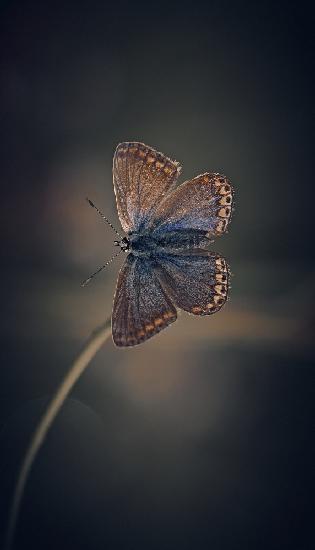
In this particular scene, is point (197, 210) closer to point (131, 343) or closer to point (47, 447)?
point (131, 343)

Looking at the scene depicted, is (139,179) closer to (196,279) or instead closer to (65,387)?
(196,279)

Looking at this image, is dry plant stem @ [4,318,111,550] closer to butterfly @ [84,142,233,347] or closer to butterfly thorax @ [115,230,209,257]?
butterfly @ [84,142,233,347]

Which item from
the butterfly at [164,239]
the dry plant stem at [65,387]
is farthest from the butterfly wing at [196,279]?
the dry plant stem at [65,387]

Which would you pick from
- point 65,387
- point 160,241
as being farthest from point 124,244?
point 65,387

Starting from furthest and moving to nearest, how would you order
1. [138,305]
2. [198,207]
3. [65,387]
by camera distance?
[198,207], [138,305], [65,387]

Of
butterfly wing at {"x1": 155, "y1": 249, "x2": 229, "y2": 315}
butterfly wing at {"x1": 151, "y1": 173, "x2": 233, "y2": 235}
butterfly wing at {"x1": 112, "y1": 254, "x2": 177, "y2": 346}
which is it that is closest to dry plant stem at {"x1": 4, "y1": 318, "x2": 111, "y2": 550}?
butterfly wing at {"x1": 112, "y1": 254, "x2": 177, "y2": 346}

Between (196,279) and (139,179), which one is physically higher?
(139,179)

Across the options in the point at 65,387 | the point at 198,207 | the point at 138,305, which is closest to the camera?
the point at 65,387
